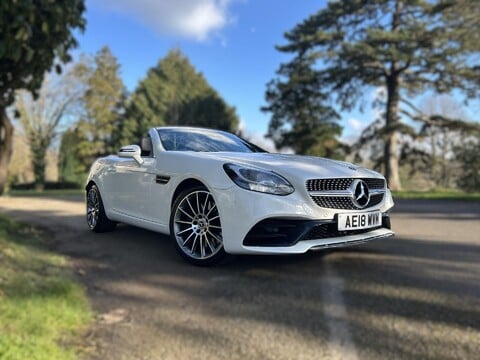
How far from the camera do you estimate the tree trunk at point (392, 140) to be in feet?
77.2

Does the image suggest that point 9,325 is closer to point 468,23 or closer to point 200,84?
point 468,23

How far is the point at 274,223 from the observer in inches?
140

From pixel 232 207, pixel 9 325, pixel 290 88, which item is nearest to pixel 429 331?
pixel 232 207

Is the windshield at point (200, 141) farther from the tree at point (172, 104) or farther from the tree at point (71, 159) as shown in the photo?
the tree at point (172, 104)

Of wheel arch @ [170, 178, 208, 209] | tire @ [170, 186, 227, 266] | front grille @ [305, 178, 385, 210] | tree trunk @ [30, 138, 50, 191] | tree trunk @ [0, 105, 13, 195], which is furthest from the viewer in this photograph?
tree trunk @ [30, 138, 50, 191]

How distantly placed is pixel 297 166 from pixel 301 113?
928 inches

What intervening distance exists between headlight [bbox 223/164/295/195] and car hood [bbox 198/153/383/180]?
0.08 m

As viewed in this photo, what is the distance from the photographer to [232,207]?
12.0 feet

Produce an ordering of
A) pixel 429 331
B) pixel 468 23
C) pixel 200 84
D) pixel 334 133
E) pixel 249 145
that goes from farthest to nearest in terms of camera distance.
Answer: pixel 200 84 → pixel 334 133 → pixel 468 23 → pixel 249 145 → pixel 429 331

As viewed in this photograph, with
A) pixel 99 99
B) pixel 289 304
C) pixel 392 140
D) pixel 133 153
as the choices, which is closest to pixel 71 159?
pixel 99 99

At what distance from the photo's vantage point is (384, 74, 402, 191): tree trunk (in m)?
23.5

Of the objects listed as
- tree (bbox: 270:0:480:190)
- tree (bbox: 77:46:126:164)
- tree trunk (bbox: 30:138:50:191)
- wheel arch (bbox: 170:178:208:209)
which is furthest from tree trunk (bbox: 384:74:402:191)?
tree trunk (bbox: 30:138:50:191)

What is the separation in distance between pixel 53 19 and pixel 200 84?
42.3 meters

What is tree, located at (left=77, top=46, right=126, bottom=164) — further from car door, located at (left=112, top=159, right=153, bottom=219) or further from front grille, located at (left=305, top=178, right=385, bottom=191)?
front grille, located at (left=305, top=178, right=385, bottom=191)
